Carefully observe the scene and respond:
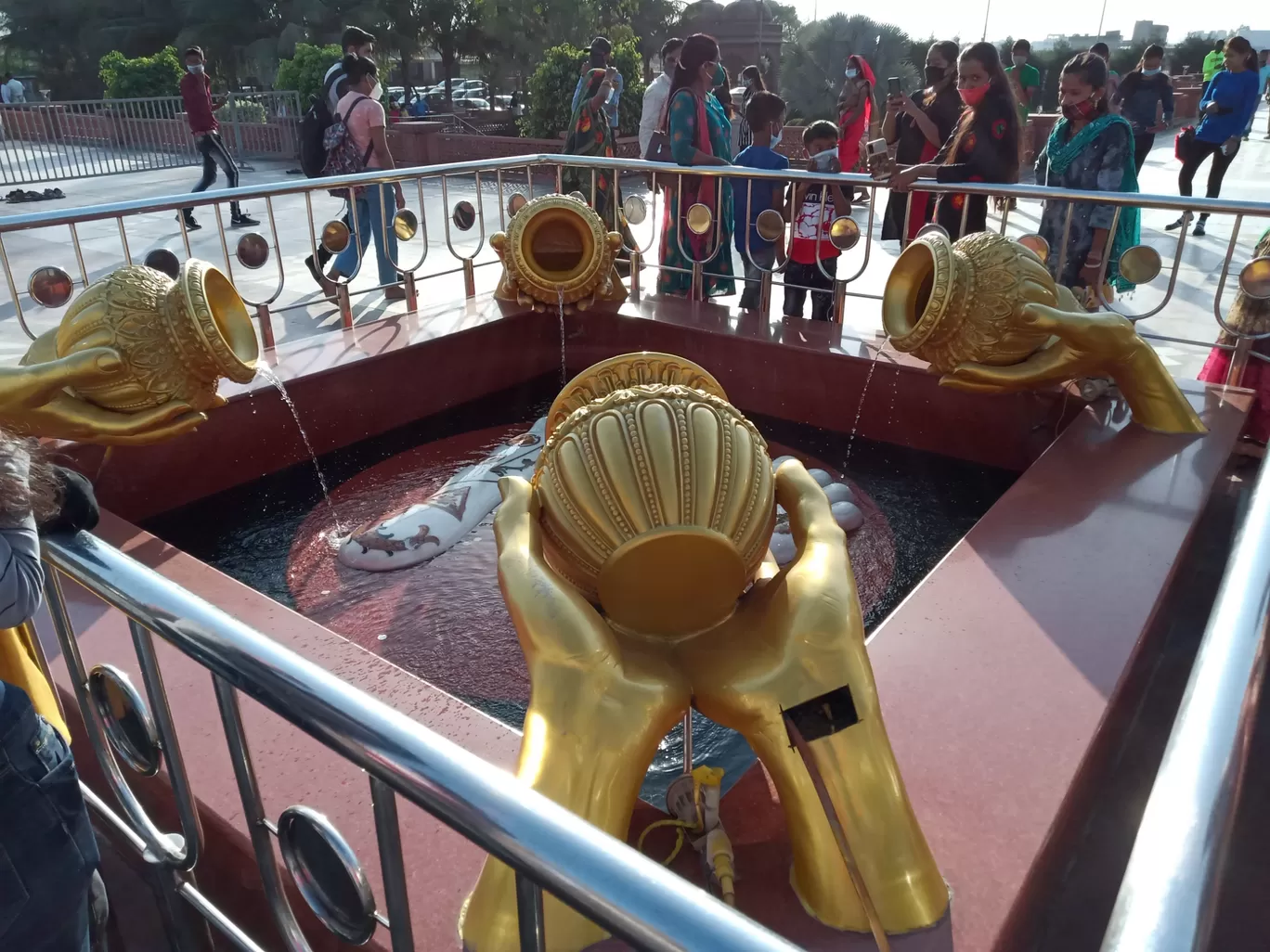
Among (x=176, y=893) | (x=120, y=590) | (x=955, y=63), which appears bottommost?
(x=176, y=893)

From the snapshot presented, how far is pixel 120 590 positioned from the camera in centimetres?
124

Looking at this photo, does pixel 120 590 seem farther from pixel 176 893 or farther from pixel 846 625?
pixel 846 625

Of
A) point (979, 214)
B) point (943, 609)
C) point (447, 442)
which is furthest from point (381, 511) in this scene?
point (979, 214)

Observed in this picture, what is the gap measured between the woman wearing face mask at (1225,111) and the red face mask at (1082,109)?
5.04 m

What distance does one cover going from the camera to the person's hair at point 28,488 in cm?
135

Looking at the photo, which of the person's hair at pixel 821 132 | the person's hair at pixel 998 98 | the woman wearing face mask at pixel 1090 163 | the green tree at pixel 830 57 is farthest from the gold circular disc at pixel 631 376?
the green tree at pixel 830 57

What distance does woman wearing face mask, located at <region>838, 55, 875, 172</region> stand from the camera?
703 cm

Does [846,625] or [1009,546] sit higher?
[846,625]

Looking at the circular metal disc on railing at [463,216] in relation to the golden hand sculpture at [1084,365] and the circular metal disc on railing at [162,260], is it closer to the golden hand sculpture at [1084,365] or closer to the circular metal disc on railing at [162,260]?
the circular metal disc on railing at [162,260]

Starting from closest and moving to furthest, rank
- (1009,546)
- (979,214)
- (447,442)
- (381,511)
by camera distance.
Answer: (1009,546) < (381,511) < (447,442) < (979,214)

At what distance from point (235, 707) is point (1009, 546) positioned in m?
2.31

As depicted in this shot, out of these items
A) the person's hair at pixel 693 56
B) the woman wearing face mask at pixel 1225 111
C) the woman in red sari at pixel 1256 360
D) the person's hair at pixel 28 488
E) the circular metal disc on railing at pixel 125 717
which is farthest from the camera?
the woman wearing face mask at pixel 1225 111

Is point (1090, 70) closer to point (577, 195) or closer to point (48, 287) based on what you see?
point (577, 195)

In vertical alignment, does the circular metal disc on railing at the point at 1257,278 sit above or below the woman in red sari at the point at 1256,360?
above
